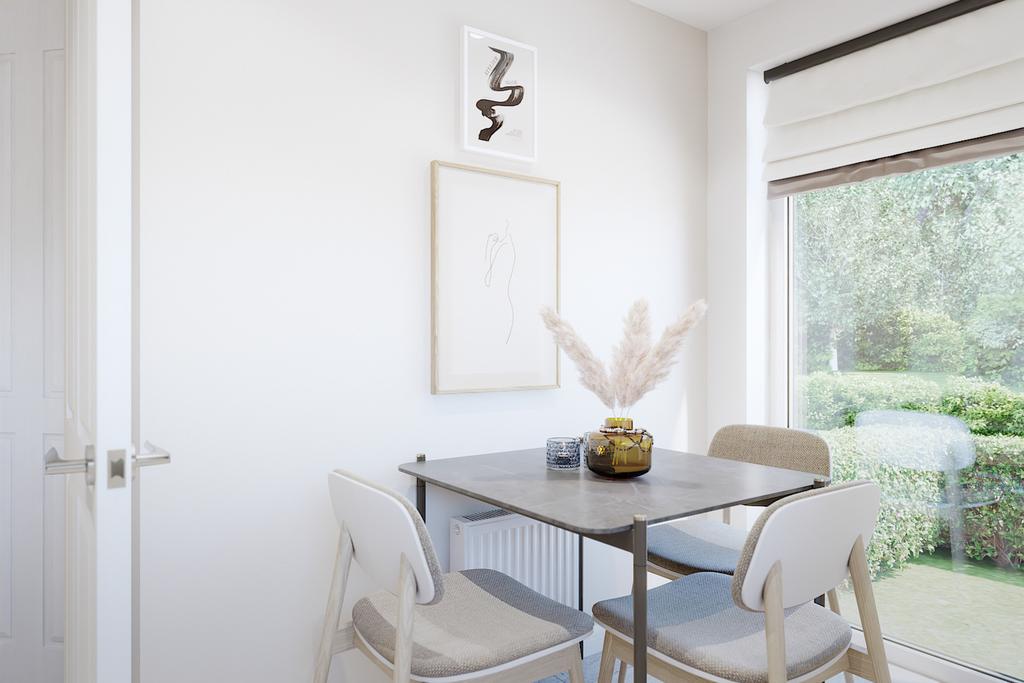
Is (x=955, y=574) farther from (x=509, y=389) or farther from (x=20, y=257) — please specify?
(x=20, y=257)

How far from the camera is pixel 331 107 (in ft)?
6.41

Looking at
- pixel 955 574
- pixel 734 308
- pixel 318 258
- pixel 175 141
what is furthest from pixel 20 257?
pixel 955 574

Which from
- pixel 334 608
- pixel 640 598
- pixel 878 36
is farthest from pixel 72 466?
pixel 878 36

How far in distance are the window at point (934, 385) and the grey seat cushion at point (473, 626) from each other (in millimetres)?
1494

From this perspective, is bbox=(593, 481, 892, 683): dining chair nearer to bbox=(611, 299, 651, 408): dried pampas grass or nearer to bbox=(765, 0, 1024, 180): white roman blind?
bbox=(611, 299, 651, 408): dried pampas grass

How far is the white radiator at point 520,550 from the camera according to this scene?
6.89ft

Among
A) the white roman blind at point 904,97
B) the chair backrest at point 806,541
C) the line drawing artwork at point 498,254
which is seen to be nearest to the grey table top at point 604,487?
the chair backrest at point 806,541

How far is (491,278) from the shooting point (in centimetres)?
225

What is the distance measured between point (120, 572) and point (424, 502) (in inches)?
43.1

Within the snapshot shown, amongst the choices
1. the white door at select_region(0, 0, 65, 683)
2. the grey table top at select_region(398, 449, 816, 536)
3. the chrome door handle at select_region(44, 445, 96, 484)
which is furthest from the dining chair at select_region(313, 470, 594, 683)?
the white door at select_region(0, 0, 65, 683)

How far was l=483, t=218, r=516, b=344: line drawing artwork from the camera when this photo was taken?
2.24 metres

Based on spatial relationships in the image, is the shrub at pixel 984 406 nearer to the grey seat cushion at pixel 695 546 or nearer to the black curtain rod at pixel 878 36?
the grey seat cushion at pixel 695 546

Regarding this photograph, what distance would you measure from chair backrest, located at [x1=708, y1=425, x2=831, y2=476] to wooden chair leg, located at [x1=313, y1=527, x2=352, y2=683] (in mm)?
1359

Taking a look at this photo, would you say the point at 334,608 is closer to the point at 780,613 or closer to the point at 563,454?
the point at 563,454
